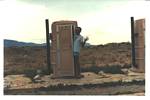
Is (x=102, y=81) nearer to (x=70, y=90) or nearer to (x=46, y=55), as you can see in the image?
(x=70, y=90)

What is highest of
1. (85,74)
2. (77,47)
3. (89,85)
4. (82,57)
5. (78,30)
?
(78,30)

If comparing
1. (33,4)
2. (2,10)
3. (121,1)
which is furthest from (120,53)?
(2,10)

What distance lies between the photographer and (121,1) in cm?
443

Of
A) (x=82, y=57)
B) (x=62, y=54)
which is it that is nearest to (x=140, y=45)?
A: (x=82, y=57)

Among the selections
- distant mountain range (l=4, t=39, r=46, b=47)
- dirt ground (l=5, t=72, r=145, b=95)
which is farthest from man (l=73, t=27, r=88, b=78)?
distant mountain range (l=4, t=39, r=46, b=47)

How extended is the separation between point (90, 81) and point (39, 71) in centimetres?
66

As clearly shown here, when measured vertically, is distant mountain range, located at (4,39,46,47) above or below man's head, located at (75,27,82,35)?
below

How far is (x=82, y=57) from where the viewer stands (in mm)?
4500

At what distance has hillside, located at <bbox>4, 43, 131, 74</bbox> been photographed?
14.6 ft

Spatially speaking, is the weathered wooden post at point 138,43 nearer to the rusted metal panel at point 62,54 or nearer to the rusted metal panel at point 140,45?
the rusted metal panel at point 140,45

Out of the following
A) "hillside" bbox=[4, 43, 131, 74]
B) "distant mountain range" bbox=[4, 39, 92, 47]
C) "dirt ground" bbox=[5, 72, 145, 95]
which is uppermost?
"distant mountain range" bbox=[4, 39, 92, 47]

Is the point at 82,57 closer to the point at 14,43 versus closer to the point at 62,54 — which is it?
the point at 62,54

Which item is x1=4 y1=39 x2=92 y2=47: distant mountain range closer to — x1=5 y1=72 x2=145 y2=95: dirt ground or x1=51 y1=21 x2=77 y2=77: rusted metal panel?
x1=51 y1=21 x2=77 y2=77: rusted metal panel

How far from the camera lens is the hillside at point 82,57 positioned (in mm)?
4453
